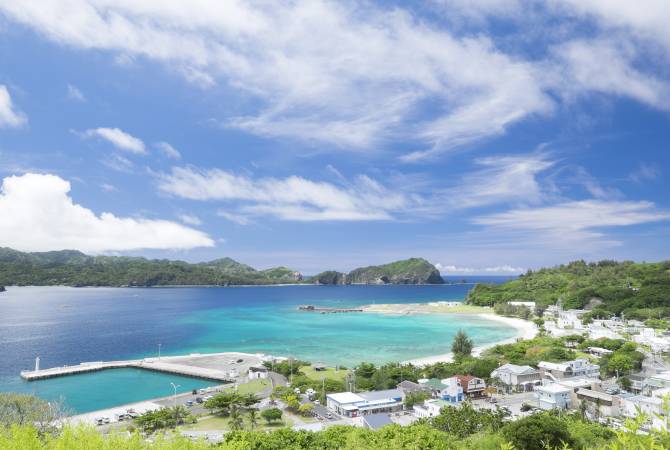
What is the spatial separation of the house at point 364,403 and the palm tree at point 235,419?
697cm

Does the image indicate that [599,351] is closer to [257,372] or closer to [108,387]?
[257,372]

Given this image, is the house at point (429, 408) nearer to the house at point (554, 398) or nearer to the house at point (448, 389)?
the house at point (448, 389)

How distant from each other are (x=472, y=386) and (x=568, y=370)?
446 inches

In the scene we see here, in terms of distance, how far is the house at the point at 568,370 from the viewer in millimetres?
38969

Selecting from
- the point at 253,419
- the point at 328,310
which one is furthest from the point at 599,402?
the point at 328,310

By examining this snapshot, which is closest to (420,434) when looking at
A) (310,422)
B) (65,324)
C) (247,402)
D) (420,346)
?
(310,422)

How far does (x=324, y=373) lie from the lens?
1756 inches

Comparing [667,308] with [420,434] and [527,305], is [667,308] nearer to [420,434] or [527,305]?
[527,305]

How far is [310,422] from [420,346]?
3428 centimetres

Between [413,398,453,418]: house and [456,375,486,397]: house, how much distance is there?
4153 mm

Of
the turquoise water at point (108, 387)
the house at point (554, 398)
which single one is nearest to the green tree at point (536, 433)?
the house at point (554, 398)

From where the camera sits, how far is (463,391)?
113 feet

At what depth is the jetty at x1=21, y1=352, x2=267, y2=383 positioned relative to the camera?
4580 centimetres

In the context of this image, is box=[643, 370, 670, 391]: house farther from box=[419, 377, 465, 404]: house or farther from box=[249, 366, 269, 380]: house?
box=[249, 366, 269, 380]: house
